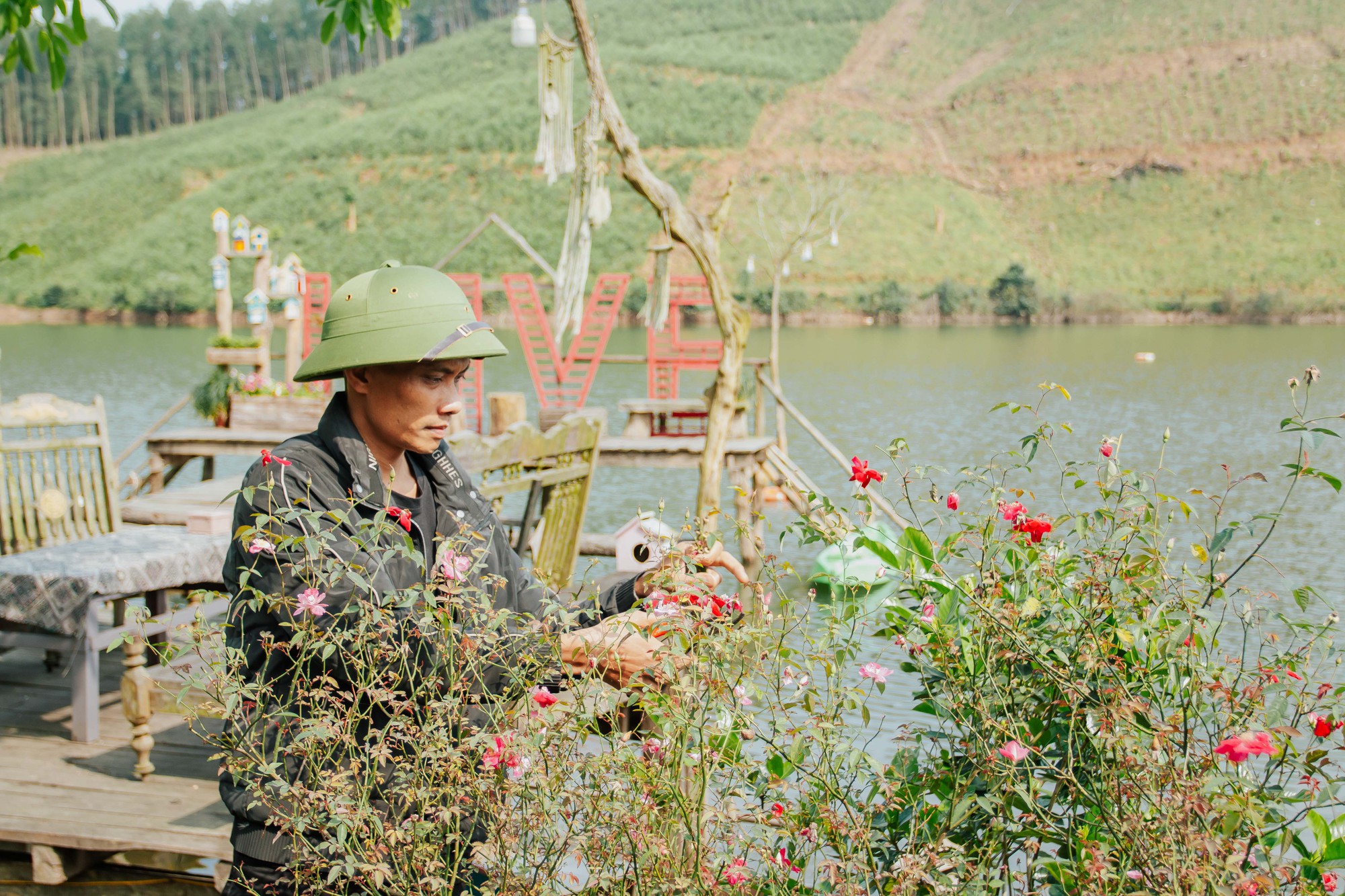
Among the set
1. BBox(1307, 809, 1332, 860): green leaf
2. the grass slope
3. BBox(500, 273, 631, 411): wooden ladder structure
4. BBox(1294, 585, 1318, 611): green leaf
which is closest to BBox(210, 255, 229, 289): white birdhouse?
BBox(500, 273, 631, 411): wooden ladder structure

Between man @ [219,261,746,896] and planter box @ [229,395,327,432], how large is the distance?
30.3 ft

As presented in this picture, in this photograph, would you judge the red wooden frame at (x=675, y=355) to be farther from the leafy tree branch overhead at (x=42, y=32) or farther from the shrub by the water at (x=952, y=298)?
the shrub by the water at (x=952, y=298)

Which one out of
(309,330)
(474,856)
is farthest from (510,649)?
(309,330)

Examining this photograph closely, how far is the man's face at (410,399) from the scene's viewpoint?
6.48ft

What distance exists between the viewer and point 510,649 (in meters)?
1.74

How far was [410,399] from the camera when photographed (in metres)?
1.98

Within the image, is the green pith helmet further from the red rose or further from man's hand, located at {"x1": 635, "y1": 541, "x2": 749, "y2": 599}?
the red rose

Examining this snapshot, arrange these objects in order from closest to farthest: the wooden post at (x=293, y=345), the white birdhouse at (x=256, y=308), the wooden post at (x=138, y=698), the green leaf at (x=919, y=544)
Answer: the green leaf at (x=919, y=544), the wooden post at (x=138, y=698), the white birdhouse at (x=256, y=308), the wooden post at (x=293, y=345)

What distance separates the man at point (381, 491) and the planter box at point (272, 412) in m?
9.23

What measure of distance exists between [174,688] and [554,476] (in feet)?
6.50

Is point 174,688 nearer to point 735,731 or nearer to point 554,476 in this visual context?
point 554,476

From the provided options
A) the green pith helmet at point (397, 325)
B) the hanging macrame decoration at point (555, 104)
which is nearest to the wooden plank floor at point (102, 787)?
the green pith helmet at point (397, 325)

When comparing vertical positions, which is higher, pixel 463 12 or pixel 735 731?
pixel 463 12

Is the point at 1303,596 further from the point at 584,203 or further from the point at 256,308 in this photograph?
the point at 256,308
